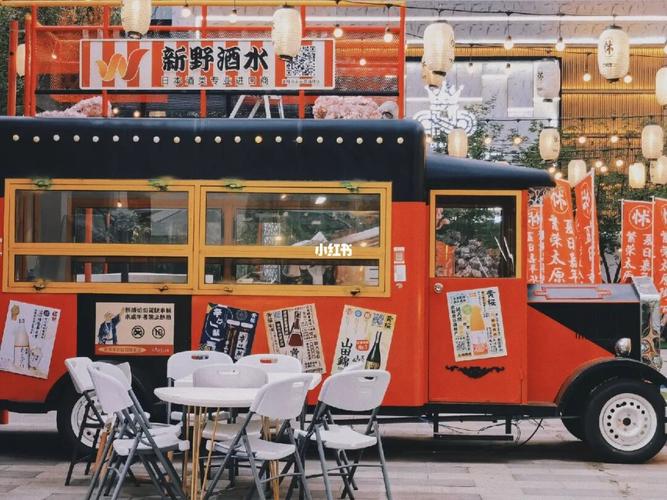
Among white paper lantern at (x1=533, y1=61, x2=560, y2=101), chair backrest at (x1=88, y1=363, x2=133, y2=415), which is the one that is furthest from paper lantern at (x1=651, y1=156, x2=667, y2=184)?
chair backrest at (x1=88, y1=363, x2=133, y2=415)

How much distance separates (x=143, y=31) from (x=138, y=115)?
5.02 feet

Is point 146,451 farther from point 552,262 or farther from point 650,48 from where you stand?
point 650,48

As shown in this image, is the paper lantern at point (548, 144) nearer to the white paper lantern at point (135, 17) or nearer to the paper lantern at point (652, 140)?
the paper lantern at point (652, 140)

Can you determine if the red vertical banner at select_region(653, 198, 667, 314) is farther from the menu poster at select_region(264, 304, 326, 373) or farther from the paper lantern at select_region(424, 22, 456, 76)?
the menu poster at select_region(264, 304, 326, 373)

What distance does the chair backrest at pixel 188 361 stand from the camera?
7770mm

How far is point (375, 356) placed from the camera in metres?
8.61

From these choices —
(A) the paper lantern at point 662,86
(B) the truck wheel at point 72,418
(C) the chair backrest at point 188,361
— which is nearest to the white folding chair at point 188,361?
(C) the chair backrest at point 188,361

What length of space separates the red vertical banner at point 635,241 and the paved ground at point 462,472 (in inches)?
387

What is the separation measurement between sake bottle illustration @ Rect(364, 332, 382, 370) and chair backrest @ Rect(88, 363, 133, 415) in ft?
9.42

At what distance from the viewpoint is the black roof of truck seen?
28.6 feet

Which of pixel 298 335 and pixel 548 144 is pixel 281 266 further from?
pixel 548 144

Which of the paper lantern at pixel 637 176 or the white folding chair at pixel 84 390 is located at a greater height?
the paper lantern at pixel 637 176

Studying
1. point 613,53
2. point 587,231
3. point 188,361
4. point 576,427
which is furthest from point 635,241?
point 188,361

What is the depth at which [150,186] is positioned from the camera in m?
8.72
